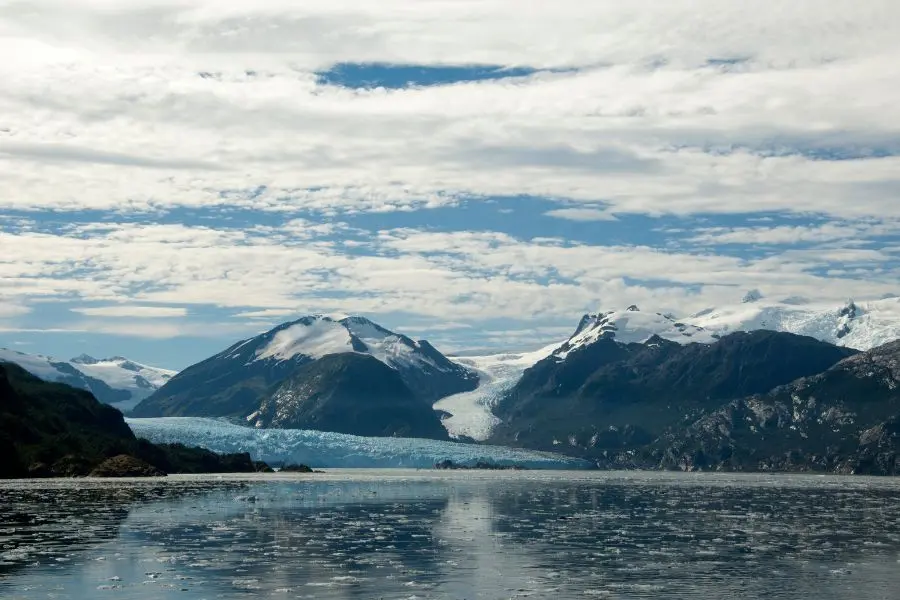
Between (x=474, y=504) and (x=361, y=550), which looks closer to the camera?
(x=361, y=550)

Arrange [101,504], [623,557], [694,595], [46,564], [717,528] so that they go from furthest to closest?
[101,504] → [717,528] → [623,557] → [46,564] → [694,595]

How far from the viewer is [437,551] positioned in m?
70.5

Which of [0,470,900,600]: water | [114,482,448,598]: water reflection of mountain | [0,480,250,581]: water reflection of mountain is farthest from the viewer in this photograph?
[0,480,250,581]: water reflection of mountain

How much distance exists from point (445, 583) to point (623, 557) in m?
15.8

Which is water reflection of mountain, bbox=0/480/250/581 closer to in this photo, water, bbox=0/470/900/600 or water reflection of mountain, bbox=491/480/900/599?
water, bbox=0/470/900/600

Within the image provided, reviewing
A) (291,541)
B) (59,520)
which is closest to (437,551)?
(291,541)

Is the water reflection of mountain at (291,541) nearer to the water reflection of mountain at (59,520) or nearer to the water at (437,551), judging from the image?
the water at (437,551)

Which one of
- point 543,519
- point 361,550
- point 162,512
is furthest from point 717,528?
point 162,512

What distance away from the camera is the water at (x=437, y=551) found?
53.5 m

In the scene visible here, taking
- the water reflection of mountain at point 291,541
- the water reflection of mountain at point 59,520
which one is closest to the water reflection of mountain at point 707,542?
the water reflection of mountain at point 291,541

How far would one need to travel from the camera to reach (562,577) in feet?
189

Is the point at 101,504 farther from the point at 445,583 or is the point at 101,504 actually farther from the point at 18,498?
the point at 445,583

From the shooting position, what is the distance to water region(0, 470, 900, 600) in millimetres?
53469

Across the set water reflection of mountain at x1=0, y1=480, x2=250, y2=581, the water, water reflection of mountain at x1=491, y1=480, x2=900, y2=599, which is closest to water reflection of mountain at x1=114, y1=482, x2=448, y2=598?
the water
